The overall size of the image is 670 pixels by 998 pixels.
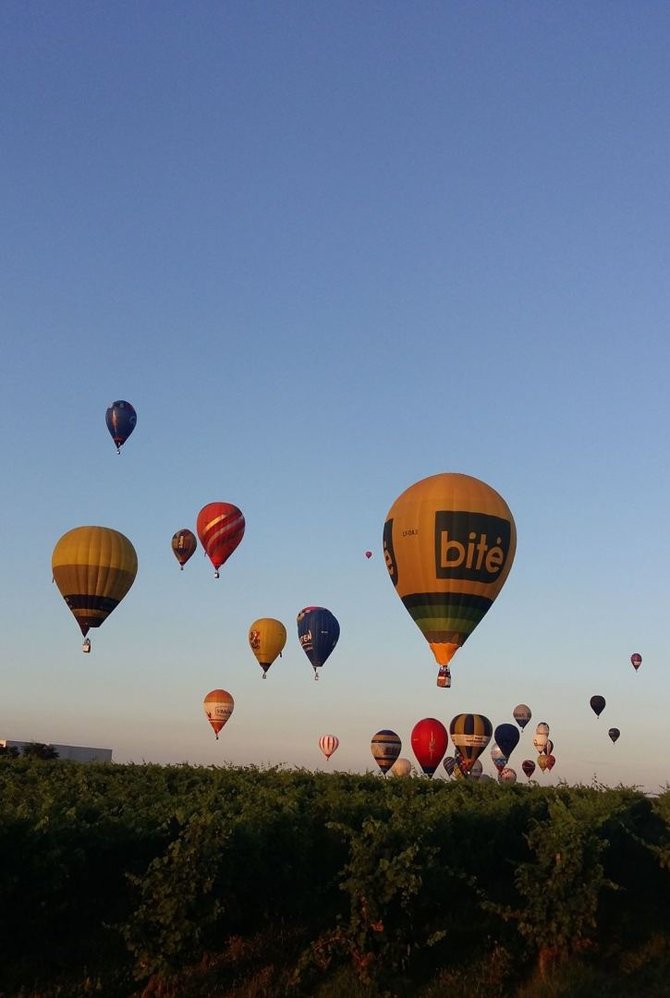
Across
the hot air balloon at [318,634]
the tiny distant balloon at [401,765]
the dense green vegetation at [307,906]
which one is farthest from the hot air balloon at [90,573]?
the dense green vegetation at [307,906]

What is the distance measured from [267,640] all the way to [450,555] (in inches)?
1311

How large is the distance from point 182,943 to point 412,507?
29396mm

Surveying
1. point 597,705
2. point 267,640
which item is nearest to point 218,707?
point 267,640

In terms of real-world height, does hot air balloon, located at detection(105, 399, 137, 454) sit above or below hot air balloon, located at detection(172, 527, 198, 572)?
above

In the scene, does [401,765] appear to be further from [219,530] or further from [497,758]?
[219,530]

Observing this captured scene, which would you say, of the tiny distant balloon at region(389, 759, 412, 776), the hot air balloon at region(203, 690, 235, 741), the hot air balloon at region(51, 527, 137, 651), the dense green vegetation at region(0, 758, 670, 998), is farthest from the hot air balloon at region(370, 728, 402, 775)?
the dense green vegetation at region(0, 758, 670, 998)

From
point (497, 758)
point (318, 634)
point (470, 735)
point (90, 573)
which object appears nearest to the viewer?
point (90, 573)

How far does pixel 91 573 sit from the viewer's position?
56188 millimetres

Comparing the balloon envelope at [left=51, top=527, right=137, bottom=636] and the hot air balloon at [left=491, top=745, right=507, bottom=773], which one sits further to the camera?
the hot air balloon at [left=491, top=745, right=507, bottom=773]

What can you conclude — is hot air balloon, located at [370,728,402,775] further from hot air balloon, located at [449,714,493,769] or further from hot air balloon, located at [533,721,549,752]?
hot air balloon, located at [533,721,549,752]

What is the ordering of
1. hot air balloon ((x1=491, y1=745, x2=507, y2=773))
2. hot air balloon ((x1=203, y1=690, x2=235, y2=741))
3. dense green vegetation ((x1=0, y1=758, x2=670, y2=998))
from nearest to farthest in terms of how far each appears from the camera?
dense green vegetation ((x1=0, y1=758, x2=670, y2=998)) → hot air balloon ((x1=203, y1=690, x2=235, y2=741)) → hot air balloon ((x1=491, y1=745, x2=507, y2=773))

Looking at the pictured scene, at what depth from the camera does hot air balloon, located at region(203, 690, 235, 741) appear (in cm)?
7481

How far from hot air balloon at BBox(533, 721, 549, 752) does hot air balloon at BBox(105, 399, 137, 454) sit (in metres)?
52.4

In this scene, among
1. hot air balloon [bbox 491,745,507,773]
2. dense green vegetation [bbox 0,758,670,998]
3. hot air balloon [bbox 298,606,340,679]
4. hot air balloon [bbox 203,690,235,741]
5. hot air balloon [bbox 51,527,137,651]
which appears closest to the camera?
dense green vegetation [bbox 0,758,670,998]
